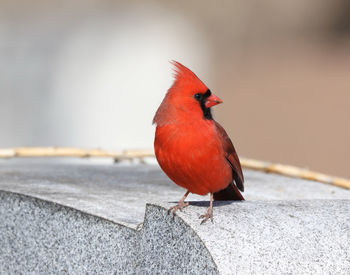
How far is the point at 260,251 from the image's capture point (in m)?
1.61

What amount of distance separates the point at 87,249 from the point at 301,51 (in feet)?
52.3

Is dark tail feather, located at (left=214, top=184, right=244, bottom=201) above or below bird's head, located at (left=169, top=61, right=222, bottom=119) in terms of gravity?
below

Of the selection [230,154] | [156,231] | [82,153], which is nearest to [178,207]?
[156,231]

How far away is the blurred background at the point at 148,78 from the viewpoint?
287 inches

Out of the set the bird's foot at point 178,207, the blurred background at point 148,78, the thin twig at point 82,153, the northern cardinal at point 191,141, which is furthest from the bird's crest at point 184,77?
the blurred background at point 148,78

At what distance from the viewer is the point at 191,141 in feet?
5.97

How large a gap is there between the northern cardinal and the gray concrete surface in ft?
0.23

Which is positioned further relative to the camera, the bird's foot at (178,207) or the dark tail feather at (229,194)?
the dark tail feather at (229,194)

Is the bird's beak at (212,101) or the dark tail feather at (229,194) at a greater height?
the bird's beak at (212,101)

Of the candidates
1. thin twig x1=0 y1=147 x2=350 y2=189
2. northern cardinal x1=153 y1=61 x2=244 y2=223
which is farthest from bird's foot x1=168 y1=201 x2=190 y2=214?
thin twig x1=0 y1=147 x2=350 y2=189

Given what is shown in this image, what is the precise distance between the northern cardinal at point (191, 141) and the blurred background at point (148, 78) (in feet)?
13.0

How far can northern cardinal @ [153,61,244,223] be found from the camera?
5.98 ft

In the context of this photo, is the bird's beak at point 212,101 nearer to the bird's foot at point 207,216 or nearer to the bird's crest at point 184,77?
the bird's crest at point 184,77

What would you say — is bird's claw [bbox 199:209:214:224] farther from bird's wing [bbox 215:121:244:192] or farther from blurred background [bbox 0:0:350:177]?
blurred background [bbox 0:0:350:177]
